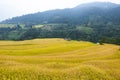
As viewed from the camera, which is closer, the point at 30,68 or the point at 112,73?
the point at 30,68

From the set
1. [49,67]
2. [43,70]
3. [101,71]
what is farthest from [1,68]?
[101,71]

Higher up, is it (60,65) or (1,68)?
(1,68)

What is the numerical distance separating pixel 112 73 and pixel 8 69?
15.0m

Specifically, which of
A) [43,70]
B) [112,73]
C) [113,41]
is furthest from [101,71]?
[113,41]

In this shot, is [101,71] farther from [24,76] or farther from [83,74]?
[24,76]

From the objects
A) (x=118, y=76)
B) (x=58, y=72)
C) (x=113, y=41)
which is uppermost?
(x=58, y=72)

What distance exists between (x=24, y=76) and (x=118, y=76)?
13.9m

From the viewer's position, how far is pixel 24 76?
29.0 metres

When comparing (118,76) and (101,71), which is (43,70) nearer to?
(101,71)

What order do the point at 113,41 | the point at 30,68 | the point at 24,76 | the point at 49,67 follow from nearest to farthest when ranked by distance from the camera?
the point at 24,76
the point at 30,68
the point at 49,67
the point at 113,41

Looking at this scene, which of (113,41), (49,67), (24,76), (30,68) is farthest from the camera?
(113,41)

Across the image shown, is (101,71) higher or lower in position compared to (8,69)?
lower

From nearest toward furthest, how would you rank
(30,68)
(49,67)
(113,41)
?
(30,68) < (49,67) < (113,41)

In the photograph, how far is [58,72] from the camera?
32250 mm
